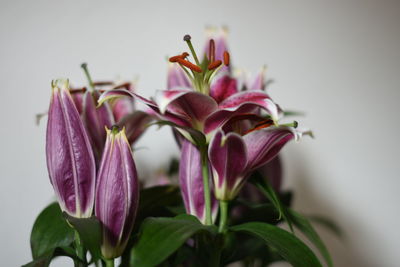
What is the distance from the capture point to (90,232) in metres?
0.50

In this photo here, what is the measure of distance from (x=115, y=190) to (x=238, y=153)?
6.4 inches

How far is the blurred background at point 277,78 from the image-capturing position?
99 cm

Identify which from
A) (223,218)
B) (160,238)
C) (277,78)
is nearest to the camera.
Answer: (160,238)

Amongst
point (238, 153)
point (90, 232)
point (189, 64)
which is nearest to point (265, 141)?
point (238, 153)

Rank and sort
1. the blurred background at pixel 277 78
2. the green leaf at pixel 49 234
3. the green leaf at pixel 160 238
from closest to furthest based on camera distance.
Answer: the green leaf at pixel 160 238 → the green leaf at pixel 49 234 → the blurred background at pixel 277 78

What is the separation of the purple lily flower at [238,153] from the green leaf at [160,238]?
0.08 metres

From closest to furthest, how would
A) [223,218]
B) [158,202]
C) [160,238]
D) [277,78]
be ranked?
[160,238] → [223,218] → [158,202] → [277,78]

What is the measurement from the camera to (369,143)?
1304 millimetres

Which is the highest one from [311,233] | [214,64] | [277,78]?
[214,64]

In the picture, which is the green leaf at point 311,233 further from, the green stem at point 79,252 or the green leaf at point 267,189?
the green stem at point 79,252

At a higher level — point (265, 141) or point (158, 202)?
point (265, 141)

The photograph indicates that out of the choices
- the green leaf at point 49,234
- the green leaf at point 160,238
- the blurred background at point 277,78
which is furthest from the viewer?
the blurred background at point 277,78

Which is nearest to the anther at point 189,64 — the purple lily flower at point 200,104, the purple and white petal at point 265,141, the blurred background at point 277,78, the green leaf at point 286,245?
the purple lily flower at point 200,104

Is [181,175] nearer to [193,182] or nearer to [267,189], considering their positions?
[193,182]
